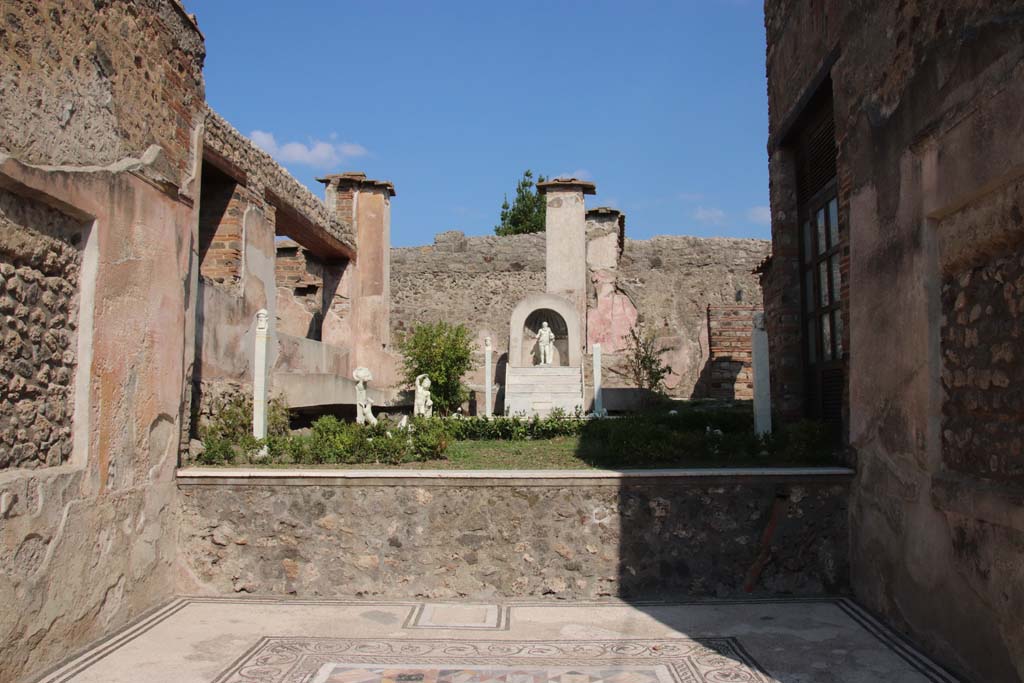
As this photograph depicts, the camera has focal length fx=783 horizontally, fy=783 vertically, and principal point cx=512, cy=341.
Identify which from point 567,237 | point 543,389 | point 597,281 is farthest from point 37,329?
point 597,281

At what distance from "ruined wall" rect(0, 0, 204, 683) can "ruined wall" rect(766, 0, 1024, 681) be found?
4.18 m

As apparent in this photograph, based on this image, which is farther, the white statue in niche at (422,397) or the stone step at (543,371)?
the stone step at (543,371)

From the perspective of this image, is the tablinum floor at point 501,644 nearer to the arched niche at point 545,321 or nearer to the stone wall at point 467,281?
the arched niche at point 545,321

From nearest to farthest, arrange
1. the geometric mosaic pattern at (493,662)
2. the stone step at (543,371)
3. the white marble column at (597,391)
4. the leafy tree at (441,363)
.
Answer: the geometric mosaic pattern at (493,662) → the white marble column at (597,391) → the leafy tree at (441,363) → the stone step at (543,371)

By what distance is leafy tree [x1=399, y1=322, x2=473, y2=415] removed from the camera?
1284cm

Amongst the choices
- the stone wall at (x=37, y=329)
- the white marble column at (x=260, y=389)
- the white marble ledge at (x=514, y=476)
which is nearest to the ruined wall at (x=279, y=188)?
the white marble column at (x=260, y=389)

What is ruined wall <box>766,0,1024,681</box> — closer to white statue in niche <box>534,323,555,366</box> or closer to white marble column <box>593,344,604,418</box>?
white marble column <box>593,344,604,418</box>

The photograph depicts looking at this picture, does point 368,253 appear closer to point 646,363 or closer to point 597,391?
point 597,391

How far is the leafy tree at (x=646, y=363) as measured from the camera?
15023 mm

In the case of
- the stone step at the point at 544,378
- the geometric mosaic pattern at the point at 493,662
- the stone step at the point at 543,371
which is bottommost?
the geometric mosaic pattern at the point at 493,662

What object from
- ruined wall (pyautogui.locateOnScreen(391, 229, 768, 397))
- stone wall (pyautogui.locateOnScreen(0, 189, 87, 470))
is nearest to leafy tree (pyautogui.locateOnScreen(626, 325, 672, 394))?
ruined wall (pyautogui.locateOnScreen(391, 229, 768, 397))

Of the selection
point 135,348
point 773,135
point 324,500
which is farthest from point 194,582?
point 773,135

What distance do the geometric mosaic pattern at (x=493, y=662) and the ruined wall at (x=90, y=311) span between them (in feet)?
3.14

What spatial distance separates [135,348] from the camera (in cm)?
467
